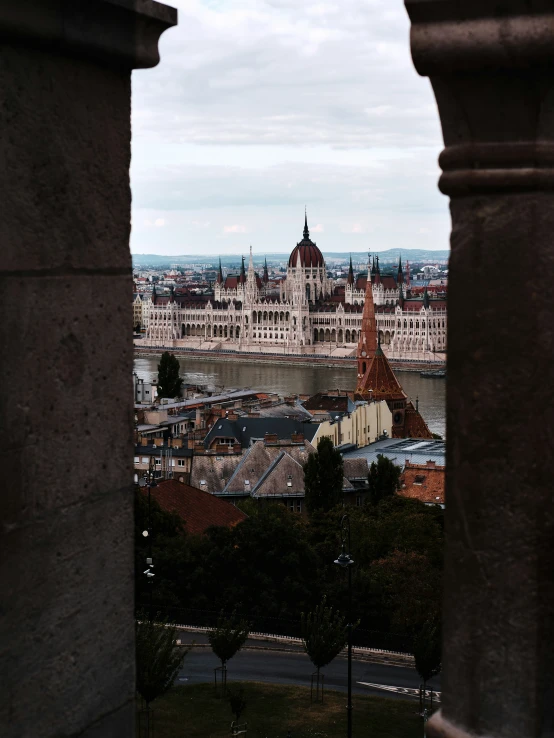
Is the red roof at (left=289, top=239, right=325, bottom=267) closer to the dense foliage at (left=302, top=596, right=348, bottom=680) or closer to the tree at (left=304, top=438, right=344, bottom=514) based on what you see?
the tree at (left=304, top=438, right=344, bottom=514)

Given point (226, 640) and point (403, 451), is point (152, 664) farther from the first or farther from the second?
point (403, 451)

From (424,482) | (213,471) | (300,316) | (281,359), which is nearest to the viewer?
(424,482)

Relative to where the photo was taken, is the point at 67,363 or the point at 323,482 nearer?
the point at 67,363

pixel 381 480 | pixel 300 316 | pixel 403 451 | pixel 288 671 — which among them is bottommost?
pixel 288 671

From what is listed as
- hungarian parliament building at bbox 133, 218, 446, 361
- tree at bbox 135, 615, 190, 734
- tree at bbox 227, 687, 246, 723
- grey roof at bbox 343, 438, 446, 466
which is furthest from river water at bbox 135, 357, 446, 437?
tree at bbox 135, 615, 190, 734

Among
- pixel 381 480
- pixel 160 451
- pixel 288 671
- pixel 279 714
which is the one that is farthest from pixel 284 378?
pixel 279 714

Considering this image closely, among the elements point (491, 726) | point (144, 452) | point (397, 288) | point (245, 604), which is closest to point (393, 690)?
point (245, 604)
